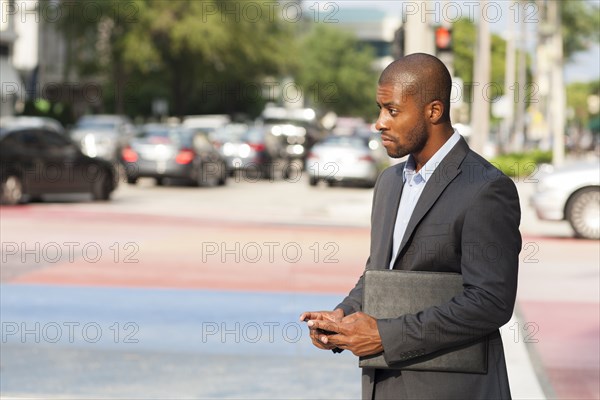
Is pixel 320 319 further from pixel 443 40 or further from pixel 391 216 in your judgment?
pixel 443 40

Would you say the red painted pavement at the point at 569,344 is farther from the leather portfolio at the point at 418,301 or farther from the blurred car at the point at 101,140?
the blurred car at the point at 101,140

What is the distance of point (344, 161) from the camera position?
36312mm

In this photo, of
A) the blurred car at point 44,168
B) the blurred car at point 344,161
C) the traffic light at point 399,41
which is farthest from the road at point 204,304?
the blurred car at point 344,161

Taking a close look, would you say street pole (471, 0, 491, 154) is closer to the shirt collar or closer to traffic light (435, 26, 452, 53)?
traffic light (435, 26, 452, 53)

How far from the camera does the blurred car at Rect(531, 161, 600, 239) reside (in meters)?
19.7

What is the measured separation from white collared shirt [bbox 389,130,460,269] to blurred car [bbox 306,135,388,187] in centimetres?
3238

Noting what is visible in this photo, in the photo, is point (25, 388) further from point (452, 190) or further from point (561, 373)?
point (452, 190)

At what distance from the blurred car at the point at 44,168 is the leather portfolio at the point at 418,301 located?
2237 cm

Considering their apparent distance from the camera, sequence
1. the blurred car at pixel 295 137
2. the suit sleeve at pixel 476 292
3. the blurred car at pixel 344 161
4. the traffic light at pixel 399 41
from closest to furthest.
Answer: the suit sleeve at pixel 476 292
the traffic light at pixel 399 41
the blurred car at pixel 344 161
the blurred car at pixel 295 137

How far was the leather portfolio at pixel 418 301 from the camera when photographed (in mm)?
3592

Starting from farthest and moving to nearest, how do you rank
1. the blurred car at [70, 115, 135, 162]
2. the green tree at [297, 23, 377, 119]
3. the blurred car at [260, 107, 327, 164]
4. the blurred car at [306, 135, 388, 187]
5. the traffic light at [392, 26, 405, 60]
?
the green tree at [297, 23, 377, 119]
the blurred car at [260, 107, 327, 164]
the blurred car at [70, 115, 135, 162]
the blurred car at [306, 135, 388, 187]
the traffic light at [392, 26, 405, 60]

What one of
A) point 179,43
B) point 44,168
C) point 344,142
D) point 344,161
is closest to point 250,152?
point 344,142

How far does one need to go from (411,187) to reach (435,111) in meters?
0.22

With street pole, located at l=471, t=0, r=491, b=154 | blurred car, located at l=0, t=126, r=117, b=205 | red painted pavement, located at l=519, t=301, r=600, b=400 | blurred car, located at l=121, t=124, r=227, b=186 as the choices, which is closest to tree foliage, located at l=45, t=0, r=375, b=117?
blurred car, located at l=121, t=124, r=227, b=186
